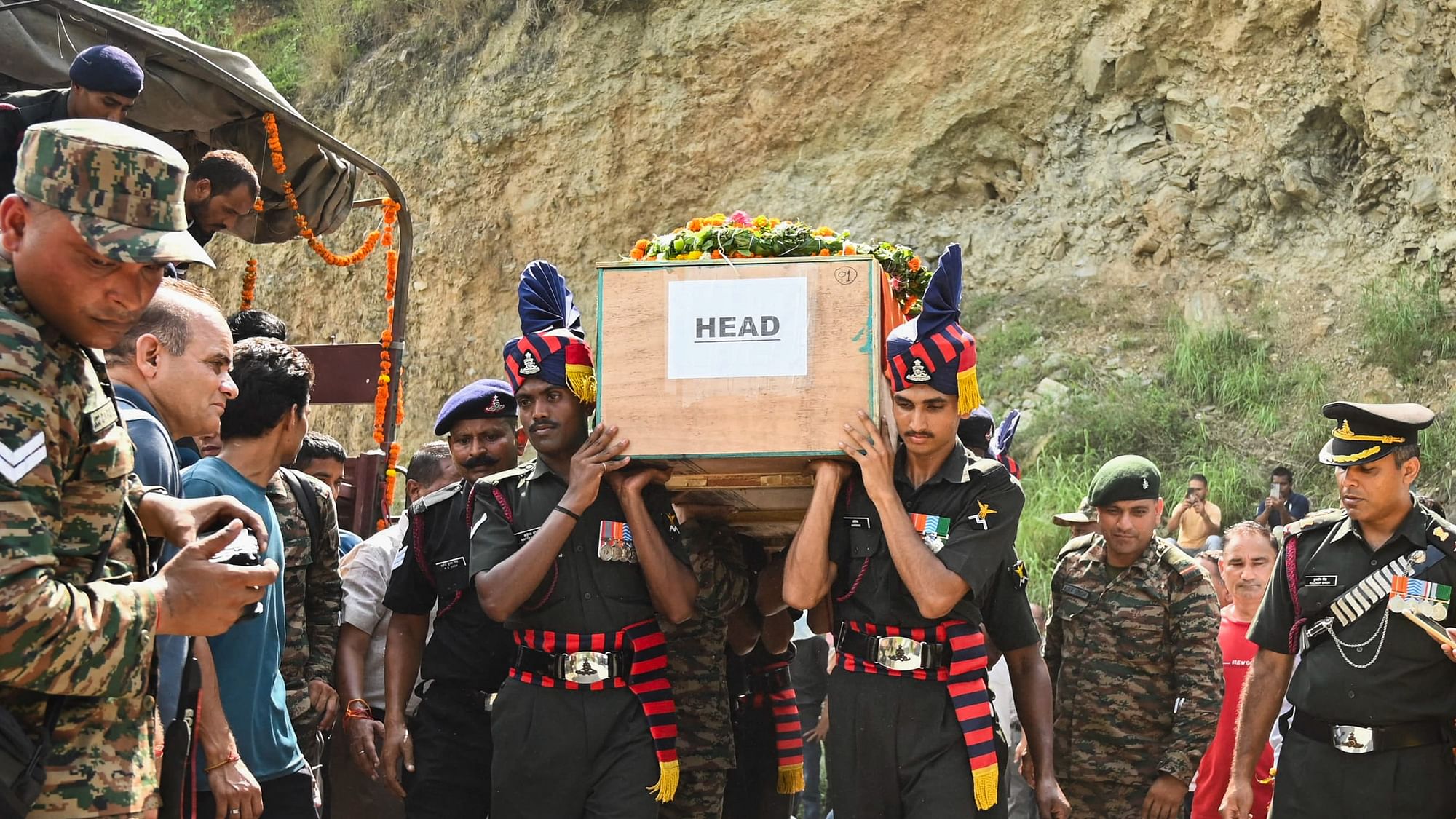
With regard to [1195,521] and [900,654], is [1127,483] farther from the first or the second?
[1195,521]

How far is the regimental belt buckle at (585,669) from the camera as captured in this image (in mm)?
4676

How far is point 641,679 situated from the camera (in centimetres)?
477

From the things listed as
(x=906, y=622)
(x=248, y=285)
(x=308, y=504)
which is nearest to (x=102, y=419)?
(x=308, y=504)

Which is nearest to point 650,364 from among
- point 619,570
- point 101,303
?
point 619,570

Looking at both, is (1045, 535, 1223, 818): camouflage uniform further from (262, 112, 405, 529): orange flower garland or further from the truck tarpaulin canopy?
the truck tarpaulin canopy

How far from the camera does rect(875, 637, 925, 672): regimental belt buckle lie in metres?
4.61

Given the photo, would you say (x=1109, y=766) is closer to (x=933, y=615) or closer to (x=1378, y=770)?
(x=1378, y=770)

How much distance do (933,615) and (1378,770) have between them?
188 cm

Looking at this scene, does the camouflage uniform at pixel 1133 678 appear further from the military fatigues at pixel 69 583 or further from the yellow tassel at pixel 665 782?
the military fatigues at pixel 69 583

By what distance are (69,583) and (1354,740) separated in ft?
14.4

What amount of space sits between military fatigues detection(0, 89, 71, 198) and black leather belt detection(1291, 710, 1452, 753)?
5.17 m

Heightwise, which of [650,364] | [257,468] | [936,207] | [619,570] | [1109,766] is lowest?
[1109,766]

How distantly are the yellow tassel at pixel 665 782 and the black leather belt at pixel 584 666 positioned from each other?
13.4 inches

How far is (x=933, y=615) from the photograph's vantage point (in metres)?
4.46
